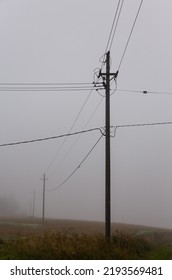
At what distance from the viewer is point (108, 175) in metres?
18.3

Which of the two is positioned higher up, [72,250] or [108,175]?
[108,175]

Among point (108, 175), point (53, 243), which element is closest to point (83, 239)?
point (53, 243)

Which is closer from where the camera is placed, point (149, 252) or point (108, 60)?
point (149, 252)

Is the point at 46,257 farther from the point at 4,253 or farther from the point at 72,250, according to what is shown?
the point at 4,253

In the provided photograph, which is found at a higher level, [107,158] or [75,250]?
[107,158]

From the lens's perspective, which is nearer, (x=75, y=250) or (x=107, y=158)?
(x=75, y=250)

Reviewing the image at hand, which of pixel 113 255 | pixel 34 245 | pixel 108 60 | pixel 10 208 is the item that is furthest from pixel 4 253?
pixel 10 208

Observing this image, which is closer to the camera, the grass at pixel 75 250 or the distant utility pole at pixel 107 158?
the grass at pixel 75 250

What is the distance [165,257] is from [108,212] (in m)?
3.54

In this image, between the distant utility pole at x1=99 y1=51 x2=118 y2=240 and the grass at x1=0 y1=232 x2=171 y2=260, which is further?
the distant utility pole at x1=99 y1=51 x2=118 y2=240

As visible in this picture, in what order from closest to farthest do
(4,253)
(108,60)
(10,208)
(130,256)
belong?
1. (130,256)
2. (4,253)
3. (108,60)
4. (10,208)

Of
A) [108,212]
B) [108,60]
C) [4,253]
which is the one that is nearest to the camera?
[4,253]

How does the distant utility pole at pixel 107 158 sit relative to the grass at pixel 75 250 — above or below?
above

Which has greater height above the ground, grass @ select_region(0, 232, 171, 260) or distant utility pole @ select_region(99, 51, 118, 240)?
distant utility pole @ select_region(99, 51, 118, 240)
